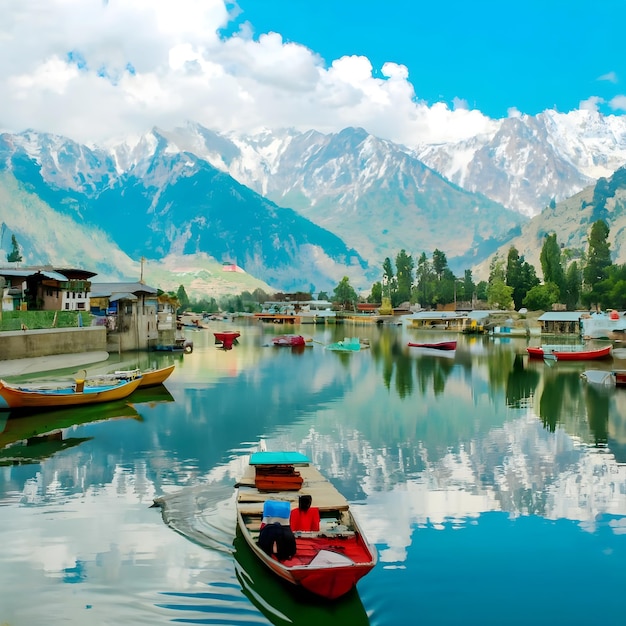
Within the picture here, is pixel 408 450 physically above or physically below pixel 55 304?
below

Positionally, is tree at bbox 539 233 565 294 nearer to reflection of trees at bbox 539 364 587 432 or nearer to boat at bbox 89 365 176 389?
reflection of trees at bbox 539 364 587 432

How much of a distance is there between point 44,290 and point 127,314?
1025cm

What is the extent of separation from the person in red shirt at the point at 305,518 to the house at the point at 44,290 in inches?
2595

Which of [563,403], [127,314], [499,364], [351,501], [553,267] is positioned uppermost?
[553,267]

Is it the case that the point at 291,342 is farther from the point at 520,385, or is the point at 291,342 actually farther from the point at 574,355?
the point at 520,385

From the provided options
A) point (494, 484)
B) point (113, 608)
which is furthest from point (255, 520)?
point (494, 484)

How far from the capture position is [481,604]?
56.5 feet

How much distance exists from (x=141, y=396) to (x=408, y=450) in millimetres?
23222

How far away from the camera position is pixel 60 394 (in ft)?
137

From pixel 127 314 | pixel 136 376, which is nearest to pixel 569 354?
pixel 136 376

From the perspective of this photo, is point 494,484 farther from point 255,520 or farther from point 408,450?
point 255,520

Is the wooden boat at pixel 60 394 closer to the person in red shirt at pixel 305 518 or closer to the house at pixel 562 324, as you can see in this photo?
the person in red shirt at pixel 305 518

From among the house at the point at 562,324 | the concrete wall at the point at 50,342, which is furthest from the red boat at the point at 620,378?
the house at the point at 562,324

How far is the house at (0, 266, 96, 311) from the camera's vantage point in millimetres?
77875
